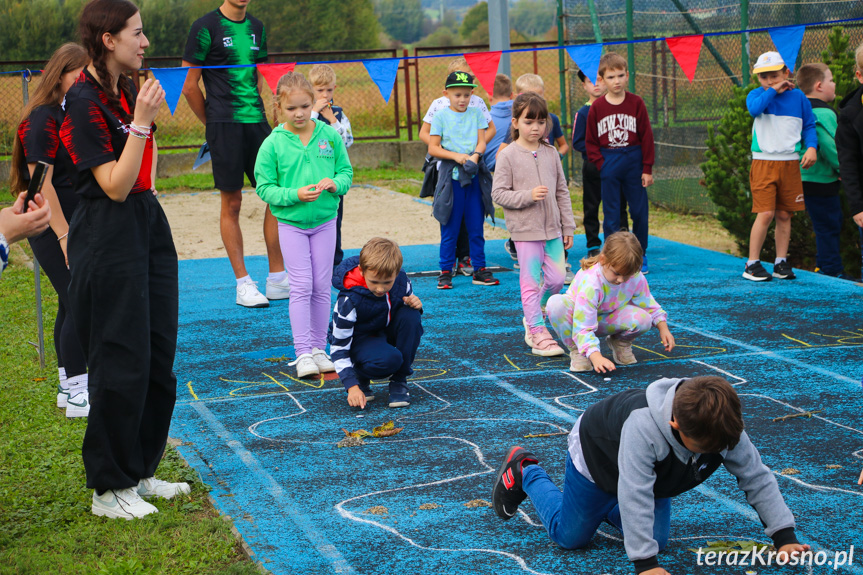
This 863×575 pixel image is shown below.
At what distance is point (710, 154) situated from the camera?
9.48m

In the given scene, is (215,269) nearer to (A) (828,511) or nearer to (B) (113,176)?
(B) (113,176)

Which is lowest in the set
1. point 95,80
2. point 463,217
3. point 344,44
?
point 463,217

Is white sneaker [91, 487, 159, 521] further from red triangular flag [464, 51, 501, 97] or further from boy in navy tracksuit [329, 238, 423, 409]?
red triangular flag [464, 51, 501, 97]

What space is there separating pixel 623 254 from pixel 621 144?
11.3ft

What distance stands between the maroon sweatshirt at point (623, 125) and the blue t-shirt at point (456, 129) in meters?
1.00

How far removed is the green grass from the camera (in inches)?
130

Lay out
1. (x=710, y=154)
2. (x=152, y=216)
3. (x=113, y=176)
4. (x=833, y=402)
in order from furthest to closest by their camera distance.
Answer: (x=710, y=154) < (x=833, y=402) < (x=152, y=216) < (x=113, y=176)

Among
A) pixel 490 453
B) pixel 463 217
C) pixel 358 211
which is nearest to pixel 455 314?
pixel 463 217

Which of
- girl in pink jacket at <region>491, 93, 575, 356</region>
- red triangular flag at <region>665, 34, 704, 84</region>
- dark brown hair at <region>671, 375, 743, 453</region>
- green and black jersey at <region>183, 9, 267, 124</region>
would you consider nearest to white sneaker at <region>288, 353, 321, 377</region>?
girl in pink jacket at <region>491, 93, 575, 356</region>

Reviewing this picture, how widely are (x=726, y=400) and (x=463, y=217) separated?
231 inches

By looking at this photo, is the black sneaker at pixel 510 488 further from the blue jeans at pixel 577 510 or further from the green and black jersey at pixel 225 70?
the green and black jersey at pixel 225 70

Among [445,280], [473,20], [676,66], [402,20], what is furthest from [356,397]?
[402,20]

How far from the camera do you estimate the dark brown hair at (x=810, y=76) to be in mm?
8133

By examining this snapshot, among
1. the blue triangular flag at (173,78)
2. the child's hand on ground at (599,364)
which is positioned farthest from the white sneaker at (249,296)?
the child's hand on ground at (599,364)
